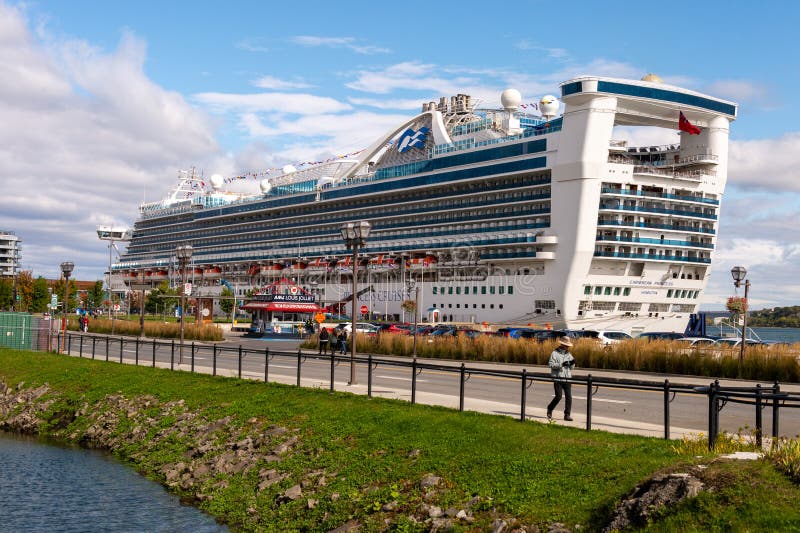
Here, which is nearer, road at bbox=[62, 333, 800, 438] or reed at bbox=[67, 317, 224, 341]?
road at bbox=[62, 333, 800, 438]

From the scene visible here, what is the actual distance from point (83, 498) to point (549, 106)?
233 ft

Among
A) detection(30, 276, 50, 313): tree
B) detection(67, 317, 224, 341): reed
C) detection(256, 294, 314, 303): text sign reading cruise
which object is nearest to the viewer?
detection(67, 317, 224, 341): reed

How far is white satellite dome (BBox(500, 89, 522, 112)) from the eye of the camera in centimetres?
8506

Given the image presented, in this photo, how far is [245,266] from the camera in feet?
393

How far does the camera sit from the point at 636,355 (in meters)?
32.5

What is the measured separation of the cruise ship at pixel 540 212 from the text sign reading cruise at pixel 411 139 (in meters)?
0.17

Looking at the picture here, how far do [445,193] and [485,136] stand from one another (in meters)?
7.39

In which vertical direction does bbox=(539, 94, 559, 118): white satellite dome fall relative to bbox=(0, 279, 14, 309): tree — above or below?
above

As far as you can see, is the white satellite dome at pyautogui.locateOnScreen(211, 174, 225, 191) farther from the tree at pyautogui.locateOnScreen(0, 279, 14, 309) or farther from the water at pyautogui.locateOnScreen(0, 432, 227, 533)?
the water at pyautogui.locateOnScreen(0, 432, 227, 533)

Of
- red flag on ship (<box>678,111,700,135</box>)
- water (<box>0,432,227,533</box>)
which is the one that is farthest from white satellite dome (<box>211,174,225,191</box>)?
water (<box>0,432,227,533</box>)

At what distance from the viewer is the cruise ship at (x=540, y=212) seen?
68.5 meters

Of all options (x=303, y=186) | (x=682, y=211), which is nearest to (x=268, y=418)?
(x=682, y=211)

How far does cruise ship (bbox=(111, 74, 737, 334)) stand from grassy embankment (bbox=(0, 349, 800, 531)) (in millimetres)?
36081

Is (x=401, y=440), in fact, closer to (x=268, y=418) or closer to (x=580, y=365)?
(x=268, y=418)
